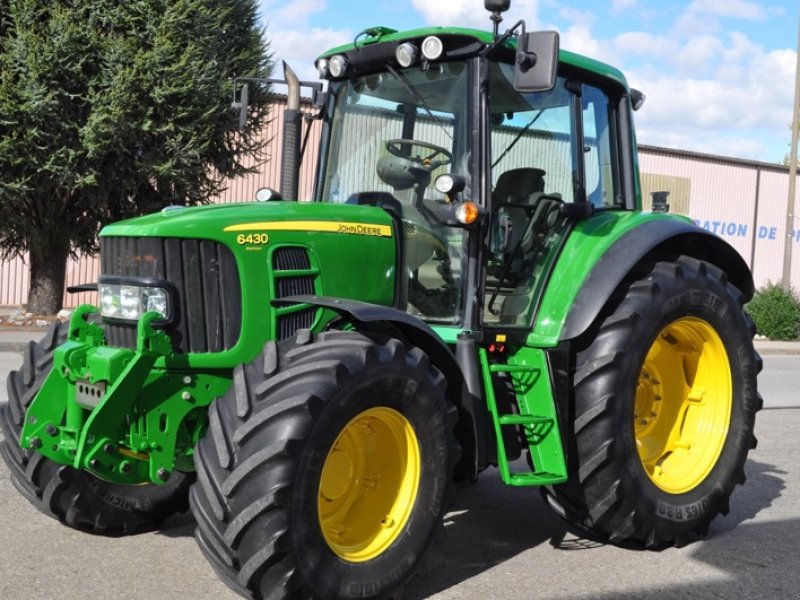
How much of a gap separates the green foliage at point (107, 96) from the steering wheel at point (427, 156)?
9808mm

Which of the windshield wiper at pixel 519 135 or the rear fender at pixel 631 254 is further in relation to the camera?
the windshield wiper at pixel 519 135

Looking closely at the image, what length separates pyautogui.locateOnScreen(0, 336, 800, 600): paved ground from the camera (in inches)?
162

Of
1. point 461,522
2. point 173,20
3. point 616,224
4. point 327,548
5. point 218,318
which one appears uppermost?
point 173,20

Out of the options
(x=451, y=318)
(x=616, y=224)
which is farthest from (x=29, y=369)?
(x=616, y=224)

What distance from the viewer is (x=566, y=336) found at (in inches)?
187

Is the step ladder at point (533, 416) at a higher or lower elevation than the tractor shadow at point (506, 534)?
higher

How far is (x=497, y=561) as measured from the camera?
463cm

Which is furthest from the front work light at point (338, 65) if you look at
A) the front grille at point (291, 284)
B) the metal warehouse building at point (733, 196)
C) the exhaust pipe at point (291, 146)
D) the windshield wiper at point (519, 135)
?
the metal warehouse building at point (733, 196)

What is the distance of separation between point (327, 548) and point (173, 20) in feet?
39.4

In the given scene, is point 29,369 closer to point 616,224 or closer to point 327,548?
point 327,548

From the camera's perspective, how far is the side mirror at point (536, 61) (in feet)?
13.9

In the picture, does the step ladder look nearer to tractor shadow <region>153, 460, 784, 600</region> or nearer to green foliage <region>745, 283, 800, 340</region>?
tractor shadow <region>153, 460, 784, 600</region>

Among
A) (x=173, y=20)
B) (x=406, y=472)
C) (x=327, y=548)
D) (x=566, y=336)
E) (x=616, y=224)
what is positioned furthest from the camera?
(x=173, y=20)

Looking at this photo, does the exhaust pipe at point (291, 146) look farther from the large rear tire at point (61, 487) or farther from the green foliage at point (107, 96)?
the green foliage at point (107, 96)
